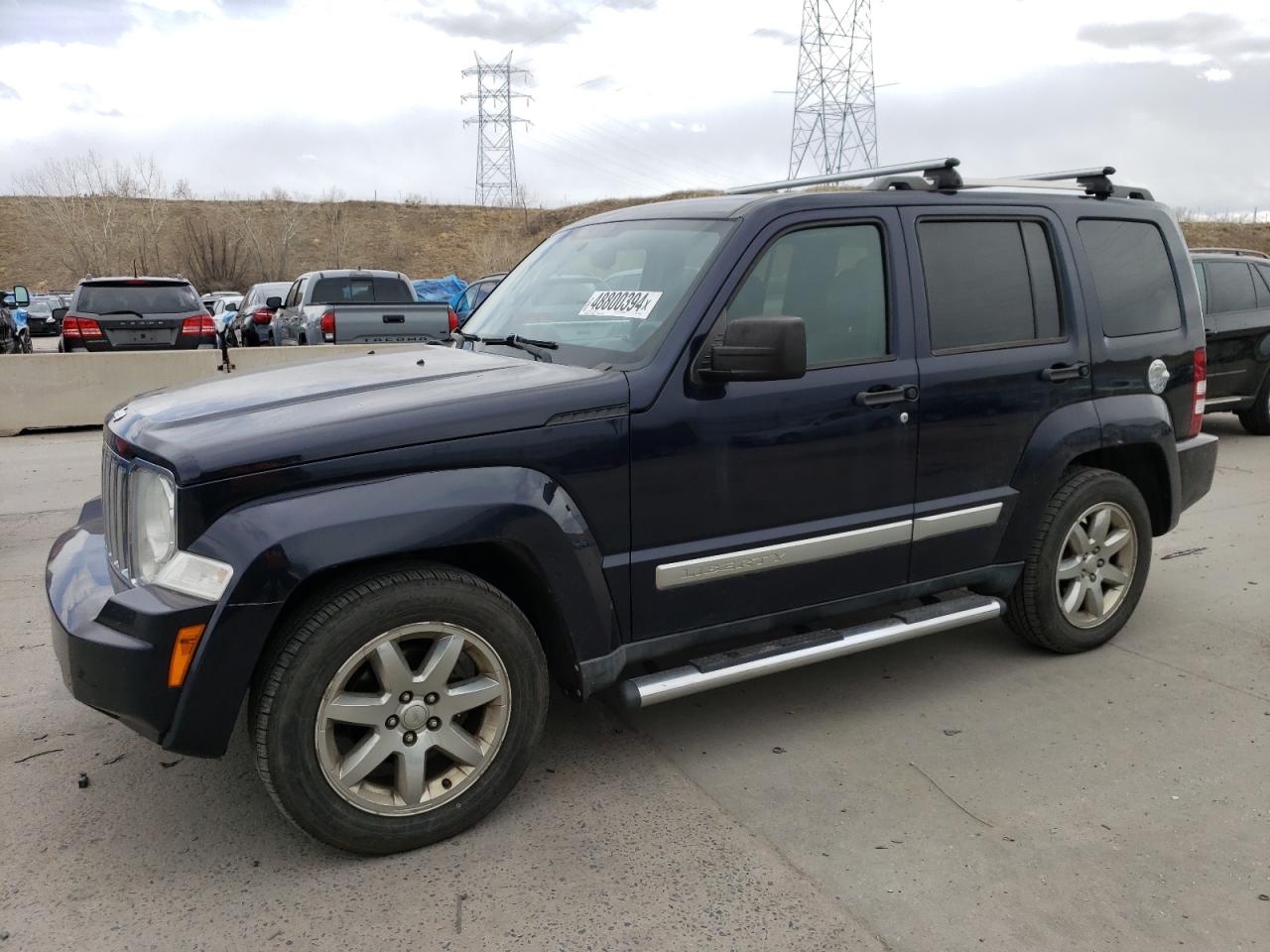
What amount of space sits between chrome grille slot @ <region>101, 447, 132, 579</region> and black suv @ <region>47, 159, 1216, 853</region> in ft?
0.07

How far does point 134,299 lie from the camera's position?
1341 centimetres

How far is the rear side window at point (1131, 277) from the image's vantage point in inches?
179

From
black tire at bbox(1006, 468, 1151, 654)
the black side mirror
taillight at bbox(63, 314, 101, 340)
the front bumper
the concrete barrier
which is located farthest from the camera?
taillight at bbox(63, 314, 101, 340)

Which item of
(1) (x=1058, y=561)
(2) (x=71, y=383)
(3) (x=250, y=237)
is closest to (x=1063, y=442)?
(1) (x=1058, y=561)

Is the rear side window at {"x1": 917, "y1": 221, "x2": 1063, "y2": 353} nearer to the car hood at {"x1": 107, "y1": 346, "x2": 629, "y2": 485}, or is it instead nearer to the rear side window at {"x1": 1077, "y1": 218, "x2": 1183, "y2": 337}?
the rear side window at {"x1": 1077, "y1": 218, "x2": 1183, "y2": 337}

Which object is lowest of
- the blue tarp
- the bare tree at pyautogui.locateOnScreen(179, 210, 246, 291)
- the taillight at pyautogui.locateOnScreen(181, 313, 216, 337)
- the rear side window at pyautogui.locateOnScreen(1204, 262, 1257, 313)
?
the taillight at pyautogui.locateOnScreen(181, 313, 216, 337)

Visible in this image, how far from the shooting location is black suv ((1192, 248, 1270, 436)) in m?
10.3

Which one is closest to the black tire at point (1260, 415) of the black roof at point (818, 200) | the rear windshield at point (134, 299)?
the black roof at point (818, 200)

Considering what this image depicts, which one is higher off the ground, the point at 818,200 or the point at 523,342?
the point at 818,200

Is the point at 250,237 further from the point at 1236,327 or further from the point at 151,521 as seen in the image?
the point at 151,521

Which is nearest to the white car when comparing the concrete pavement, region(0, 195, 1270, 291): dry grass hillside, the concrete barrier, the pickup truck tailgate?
the pickup truck tailgate

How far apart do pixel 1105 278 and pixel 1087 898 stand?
9.05 ft

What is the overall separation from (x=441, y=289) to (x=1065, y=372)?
2854cm

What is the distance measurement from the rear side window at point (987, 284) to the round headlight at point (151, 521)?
8.90ft
